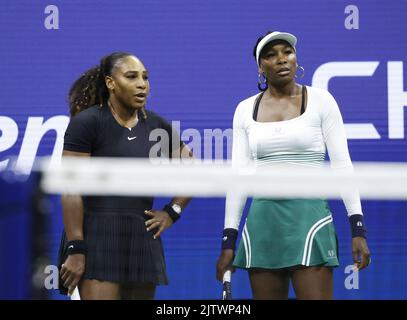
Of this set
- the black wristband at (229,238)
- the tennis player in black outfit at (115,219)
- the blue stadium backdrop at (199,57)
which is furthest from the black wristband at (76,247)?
Answer: the blue stadium backdrop at (199,57)

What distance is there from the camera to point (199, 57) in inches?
212

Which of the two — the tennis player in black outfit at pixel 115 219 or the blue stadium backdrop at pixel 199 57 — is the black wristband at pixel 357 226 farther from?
the blue stadium backdrop at pixel 199 57

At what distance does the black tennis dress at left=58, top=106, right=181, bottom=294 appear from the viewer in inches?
159

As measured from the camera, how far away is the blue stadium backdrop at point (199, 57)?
5.25 m

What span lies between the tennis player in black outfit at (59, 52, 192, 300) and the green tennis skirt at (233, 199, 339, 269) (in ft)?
1.42

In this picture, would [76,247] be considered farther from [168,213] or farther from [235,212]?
[235,212]

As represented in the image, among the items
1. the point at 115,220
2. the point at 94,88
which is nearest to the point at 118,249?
the point at 115,220

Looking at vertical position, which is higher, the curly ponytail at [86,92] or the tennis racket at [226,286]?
the curly ponytail at [86,92]

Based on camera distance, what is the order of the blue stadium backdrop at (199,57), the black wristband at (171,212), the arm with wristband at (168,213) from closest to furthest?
the arm with wristband at (168,213)
the black wristband at (171,212)
the blue stadium backdrop at (199,57)

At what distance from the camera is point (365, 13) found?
17.4 feet
